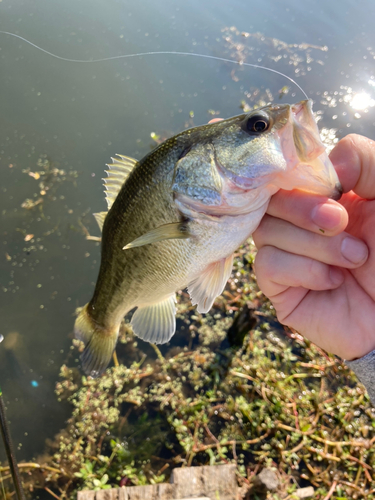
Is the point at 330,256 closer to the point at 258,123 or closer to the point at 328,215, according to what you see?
the point at 328,215

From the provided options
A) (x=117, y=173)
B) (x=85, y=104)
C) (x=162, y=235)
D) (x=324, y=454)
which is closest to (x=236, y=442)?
(x=324, y=454)

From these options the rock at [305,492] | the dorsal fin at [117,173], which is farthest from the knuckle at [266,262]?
the rock at [305,492]

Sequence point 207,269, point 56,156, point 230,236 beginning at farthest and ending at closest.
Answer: point 56,156
point 207,269
point 230,236

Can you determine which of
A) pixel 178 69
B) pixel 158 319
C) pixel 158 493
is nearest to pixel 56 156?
pixel 178 69

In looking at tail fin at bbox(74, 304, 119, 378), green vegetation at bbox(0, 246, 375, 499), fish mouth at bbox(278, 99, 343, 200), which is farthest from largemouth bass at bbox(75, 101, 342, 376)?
Result: green vegetation at bbox(0, 246, 375, 499)

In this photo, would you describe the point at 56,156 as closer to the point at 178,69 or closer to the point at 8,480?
the point at 178,69

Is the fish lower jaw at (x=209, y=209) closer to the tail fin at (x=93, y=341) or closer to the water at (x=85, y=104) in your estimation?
the tail fin at (x=93, y=341)

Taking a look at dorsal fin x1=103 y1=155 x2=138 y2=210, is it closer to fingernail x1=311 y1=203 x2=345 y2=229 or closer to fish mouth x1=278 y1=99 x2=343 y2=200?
fish mouth x1=278 y1=99 x2=343 y2=200
